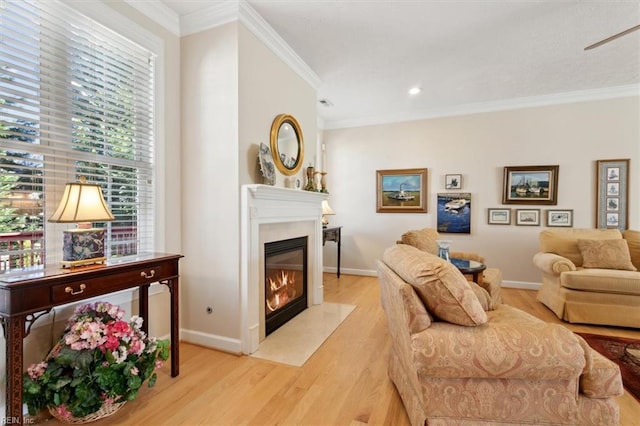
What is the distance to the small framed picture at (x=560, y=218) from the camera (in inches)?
164

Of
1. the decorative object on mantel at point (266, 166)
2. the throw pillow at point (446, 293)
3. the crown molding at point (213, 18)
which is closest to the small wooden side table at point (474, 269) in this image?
the throw pillow at point (446, 293)

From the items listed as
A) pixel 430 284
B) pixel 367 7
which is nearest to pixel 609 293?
pixel 430 284

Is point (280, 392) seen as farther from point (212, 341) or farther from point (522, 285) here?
point (522, 285)

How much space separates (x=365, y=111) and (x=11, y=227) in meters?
4.49

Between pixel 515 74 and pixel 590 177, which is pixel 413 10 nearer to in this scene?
pixel 515 74

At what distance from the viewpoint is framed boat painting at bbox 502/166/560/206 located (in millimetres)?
4219

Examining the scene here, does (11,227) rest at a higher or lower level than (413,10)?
lower

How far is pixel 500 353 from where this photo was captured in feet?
4.32


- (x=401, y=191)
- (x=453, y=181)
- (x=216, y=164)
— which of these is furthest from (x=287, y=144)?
(x=453, y=181)

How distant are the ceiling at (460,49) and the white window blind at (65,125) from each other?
817mm

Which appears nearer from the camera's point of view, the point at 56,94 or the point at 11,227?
the point at 11,227

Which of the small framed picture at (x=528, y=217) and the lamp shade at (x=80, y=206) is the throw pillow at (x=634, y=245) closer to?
the small framed picture at (x=528, y=217)

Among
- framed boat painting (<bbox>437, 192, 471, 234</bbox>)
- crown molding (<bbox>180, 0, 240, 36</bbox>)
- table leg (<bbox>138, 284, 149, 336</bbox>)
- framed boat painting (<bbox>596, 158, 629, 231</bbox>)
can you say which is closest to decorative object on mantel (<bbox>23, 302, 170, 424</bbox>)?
table leg (<bbox>138, 284, 149, 336</bbox>)

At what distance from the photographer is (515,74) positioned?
3600 millimetres
